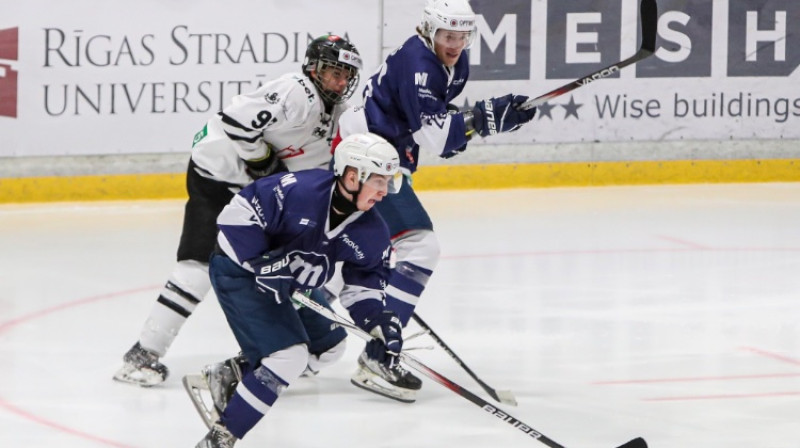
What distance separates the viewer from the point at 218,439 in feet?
12.2

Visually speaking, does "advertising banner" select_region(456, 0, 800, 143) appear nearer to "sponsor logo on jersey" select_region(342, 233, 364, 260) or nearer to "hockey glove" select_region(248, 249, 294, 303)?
"sponsor logo on jersey" select_region(342, 233, 364, 260)

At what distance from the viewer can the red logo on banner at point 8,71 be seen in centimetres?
745

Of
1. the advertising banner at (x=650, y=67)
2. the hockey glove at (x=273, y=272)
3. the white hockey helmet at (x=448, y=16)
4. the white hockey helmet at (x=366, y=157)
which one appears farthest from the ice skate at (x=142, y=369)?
the advertising banner at (x=650, y=67)

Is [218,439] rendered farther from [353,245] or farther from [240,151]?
[240,151]

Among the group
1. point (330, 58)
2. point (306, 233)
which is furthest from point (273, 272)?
point (330, 58)

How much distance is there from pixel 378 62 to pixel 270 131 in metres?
3.47

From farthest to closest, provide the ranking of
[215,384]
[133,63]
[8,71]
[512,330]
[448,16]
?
1. [133,63]
2. [8,71]
3. [512,330]
4. [448,16]
5. [215,384]

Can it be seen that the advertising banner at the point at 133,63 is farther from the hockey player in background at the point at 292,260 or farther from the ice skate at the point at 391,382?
the hockey player in background at the point at 292,260

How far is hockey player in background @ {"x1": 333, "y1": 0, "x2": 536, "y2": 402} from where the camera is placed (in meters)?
4.50

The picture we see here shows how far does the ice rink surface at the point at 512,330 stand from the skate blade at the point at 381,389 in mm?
30

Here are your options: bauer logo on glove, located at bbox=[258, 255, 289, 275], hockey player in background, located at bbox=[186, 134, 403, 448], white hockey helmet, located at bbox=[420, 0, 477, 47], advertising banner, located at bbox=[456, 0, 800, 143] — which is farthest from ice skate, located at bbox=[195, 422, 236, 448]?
advertising banner, located at bbox=[456, 0, 800, 143]

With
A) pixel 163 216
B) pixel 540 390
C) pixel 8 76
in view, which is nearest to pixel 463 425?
pixel 540 390

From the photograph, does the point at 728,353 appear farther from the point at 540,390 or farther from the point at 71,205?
the point at 71,205

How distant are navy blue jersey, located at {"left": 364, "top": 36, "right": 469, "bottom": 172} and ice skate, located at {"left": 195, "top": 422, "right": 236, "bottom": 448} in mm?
1209
